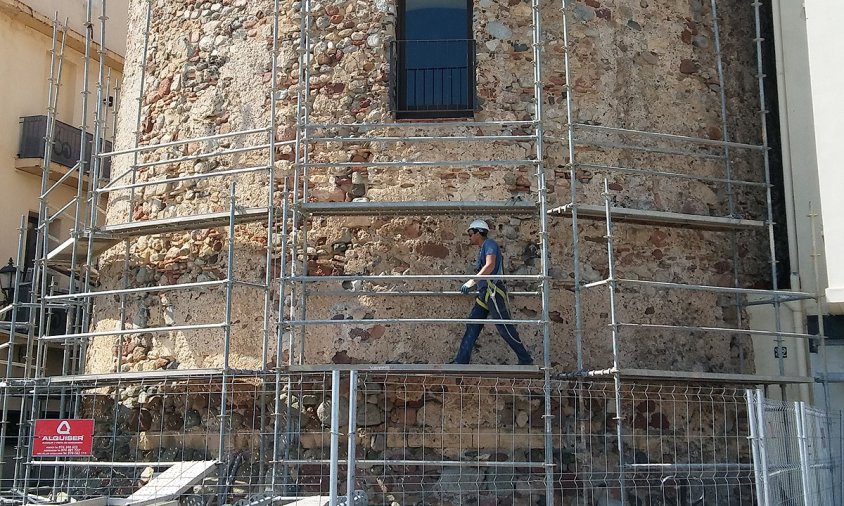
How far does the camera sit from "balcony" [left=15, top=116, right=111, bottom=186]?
16766 millimetres

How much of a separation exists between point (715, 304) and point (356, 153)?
149 inches

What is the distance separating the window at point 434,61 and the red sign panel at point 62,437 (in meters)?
4.04

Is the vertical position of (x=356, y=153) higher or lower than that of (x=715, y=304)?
higher

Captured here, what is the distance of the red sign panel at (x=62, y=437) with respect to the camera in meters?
10.0

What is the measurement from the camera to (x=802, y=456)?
826 cm

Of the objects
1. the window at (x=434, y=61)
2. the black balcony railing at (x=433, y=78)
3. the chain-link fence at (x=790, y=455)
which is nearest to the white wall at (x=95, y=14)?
the window at (x=434, y=61)

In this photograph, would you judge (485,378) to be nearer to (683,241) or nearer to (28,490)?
(683,241)

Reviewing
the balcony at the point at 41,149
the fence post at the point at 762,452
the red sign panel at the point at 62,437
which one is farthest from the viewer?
the balcony at the point at 41,149

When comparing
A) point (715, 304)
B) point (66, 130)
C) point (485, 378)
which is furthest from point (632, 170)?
point (66, 130)

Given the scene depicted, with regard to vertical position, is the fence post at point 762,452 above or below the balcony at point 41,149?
below

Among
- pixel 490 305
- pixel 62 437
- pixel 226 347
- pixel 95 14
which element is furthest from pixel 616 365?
pixel 95 14

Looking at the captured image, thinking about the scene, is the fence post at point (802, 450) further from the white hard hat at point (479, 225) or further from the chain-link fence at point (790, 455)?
the white hard hat at point (479, 225)

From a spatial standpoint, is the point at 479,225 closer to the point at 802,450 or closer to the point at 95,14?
the point at 802,450

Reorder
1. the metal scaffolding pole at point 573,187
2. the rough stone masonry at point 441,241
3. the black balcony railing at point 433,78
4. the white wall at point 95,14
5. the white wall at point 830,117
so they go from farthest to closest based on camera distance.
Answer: the white wall at point 95,14 → the white wall at point 830,117 → the black balcony railing at point 433,78 → the rough stone masonry at point 441,241 → the metal scaffolding pole at point 573,187
